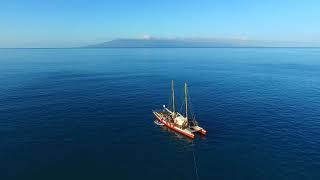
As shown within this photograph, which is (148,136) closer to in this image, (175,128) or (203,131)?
(175,128)

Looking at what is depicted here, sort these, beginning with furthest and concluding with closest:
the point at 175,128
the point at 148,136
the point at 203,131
Result: the point at 175,128, the point at 203,131, the point at 148,136

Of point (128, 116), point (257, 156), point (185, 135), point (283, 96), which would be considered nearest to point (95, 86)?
point (128, 116)

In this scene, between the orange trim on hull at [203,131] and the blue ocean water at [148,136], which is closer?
the blue ocean water at [148,136]

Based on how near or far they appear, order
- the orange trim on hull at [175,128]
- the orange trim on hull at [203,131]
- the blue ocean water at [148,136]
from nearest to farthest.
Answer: the blue ocean water at [148,136] → the orange trim on hull at [175,128] → the orange trim on hull at [203,131]

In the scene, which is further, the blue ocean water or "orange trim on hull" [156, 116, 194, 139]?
"orange trim on hull" [156, 116, 194, 139]

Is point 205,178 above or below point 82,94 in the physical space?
below

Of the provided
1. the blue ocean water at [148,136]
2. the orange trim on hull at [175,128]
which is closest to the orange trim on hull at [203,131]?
the blue ocean water at [148,136]

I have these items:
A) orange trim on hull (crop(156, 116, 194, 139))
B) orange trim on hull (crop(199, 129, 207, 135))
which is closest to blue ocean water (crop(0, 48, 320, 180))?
orange trim on hull (crop(199, 129, 207, 135))

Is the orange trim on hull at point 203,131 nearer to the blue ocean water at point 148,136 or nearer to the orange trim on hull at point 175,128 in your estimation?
the blue ocean water at point 148,136

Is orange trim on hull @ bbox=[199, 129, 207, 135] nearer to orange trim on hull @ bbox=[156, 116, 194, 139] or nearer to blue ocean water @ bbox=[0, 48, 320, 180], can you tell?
blue ocean water @ bbox=[0, 48, 320, 180]

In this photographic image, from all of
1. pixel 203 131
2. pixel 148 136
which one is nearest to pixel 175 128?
pixel 203 131

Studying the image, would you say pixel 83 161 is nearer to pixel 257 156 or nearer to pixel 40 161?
pixel 40 161
